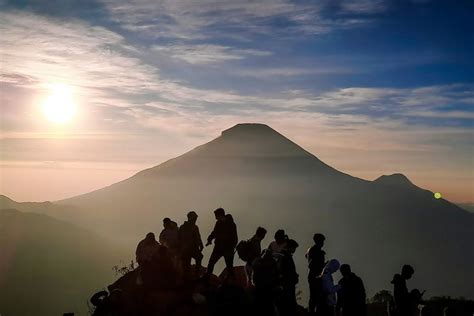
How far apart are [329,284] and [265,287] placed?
2654mm

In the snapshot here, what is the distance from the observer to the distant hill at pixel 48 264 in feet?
308

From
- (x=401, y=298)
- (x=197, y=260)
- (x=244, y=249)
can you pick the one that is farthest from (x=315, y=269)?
(x=197, y=260)

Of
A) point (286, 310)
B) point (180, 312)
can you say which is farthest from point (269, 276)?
point (180, 312)

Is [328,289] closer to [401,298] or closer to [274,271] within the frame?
[401,298]

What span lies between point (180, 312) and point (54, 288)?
95248 mm

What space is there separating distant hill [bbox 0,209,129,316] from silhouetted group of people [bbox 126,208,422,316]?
236 feet

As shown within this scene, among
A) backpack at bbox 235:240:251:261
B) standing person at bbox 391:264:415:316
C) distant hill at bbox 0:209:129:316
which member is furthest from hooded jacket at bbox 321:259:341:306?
distant hill at bbox 0:209:129:316

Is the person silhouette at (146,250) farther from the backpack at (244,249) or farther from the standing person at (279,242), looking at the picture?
the standing person at (279,242)

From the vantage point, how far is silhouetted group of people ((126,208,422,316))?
36.5 ft

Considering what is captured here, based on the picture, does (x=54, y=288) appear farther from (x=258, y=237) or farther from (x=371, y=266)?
(x=371, y=266)

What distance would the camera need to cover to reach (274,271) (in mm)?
11125

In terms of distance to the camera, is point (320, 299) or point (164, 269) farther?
point (164, 269)

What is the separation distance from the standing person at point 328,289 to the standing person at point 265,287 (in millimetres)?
2109

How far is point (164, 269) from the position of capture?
14.5 meters
